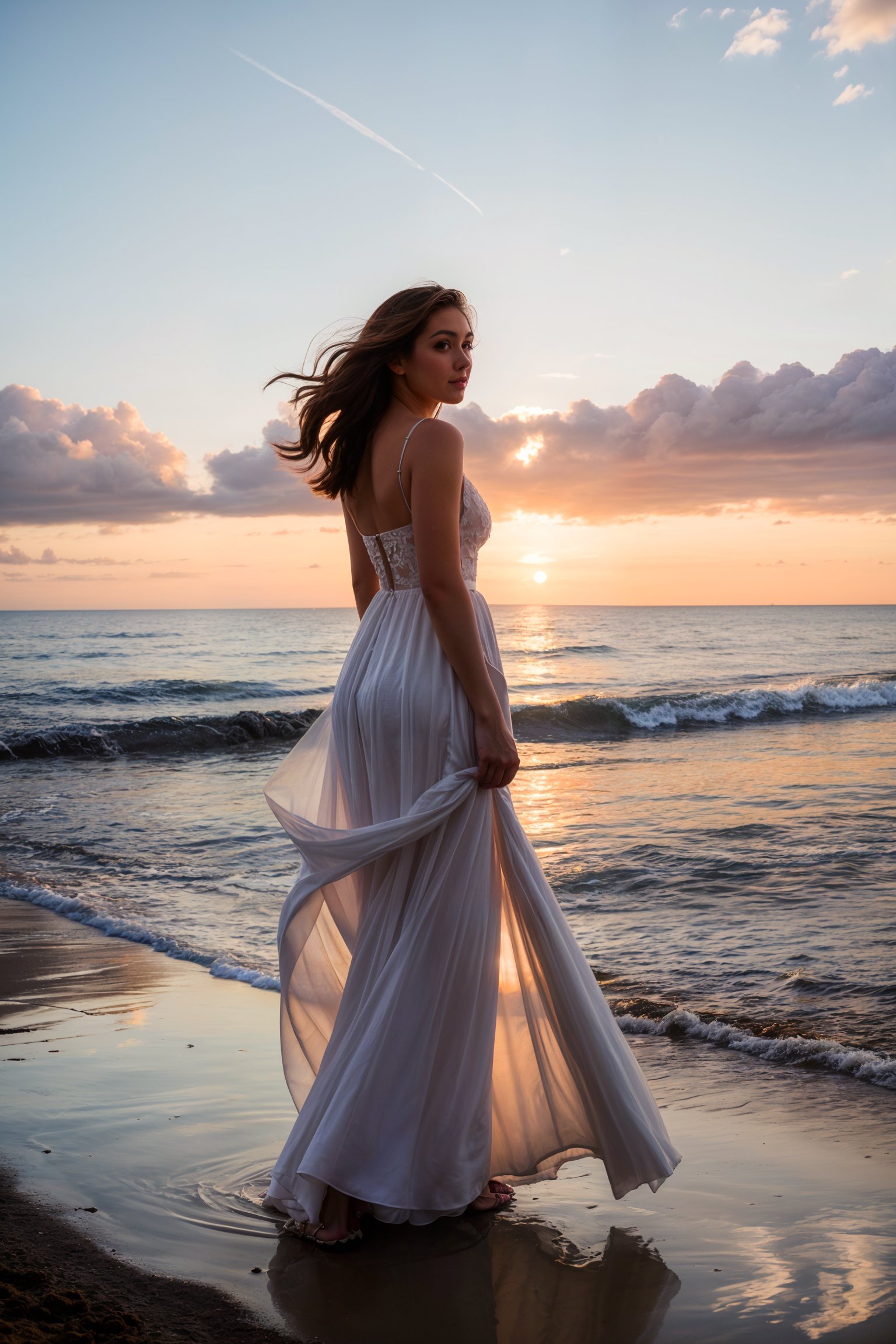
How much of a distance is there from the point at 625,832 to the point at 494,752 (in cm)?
591

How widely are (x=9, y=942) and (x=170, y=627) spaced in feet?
173

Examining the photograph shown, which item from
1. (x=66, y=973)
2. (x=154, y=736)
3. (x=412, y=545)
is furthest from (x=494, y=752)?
(x=154, y=736)

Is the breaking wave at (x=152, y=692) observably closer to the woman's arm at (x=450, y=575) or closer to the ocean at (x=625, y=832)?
the ocean at (x=625, y=832)

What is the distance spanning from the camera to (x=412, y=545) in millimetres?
2527

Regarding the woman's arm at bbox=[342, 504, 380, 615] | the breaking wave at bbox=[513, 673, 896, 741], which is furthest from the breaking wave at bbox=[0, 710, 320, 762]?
the woman's arm at bbox=[342, 504, 380, 615]

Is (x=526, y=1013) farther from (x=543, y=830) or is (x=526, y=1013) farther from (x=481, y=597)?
(x=543, y=830)

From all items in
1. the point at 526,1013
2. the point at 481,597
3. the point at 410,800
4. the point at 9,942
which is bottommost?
the point at 9,942

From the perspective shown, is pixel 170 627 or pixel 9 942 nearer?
pixel 9 942

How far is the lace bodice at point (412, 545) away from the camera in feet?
8.25

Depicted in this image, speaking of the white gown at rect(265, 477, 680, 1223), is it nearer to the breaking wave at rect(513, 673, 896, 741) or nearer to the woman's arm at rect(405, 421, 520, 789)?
the woman's arm at rect(405, 421, 520, 789)

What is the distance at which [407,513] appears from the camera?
8.19 feet

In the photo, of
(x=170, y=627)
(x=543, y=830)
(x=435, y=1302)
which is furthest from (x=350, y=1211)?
(x=170, y=627)

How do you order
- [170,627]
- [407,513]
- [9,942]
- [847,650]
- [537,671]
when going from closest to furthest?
[407,513], [9,942], [537,671], [847,650], [170,627]

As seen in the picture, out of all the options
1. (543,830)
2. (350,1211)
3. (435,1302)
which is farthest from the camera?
(543,830)
